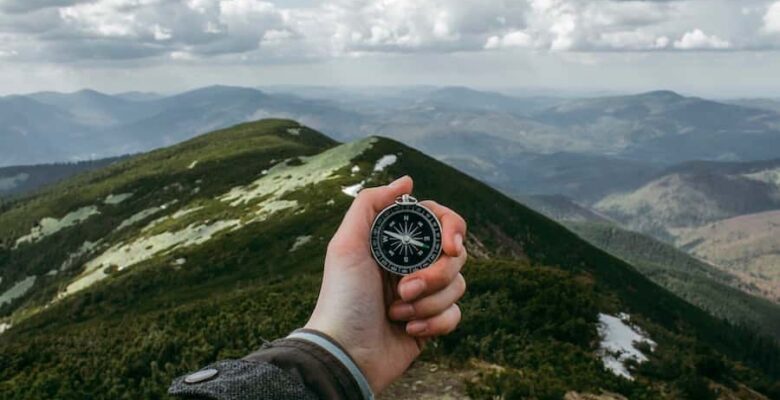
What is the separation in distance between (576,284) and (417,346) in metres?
25.2

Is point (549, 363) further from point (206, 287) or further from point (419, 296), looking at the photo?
point (206, 287)

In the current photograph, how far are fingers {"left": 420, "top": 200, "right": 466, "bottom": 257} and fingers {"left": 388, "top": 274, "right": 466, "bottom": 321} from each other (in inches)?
15.2

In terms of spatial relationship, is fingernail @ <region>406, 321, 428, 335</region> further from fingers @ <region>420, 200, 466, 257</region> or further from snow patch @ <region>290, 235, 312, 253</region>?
snow patch @ <region>290, 235, 312, 253</region>

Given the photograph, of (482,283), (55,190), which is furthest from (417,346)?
(55,190)

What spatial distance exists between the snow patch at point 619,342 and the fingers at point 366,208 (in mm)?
16706

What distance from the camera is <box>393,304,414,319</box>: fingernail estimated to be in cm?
671

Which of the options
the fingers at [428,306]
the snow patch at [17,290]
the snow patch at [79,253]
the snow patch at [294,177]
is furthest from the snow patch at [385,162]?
the fingers at [428,306]

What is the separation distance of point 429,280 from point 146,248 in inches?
3002

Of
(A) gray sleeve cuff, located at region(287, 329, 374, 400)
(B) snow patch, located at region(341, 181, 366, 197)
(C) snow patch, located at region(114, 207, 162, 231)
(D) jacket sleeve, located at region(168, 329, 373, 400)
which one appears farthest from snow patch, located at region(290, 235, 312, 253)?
(C) snow patch, located at region(114, 207, 162, 231)

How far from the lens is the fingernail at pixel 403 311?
22.0ft

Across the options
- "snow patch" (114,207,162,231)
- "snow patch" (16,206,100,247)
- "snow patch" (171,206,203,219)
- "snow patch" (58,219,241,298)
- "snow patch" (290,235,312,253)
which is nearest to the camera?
"snow patch" (290,235,312,253)

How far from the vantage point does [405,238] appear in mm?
6977

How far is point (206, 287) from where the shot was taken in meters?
50.8

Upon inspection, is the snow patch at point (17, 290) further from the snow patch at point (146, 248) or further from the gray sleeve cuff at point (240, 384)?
the gray sleeve cuff at point (240, 384)
